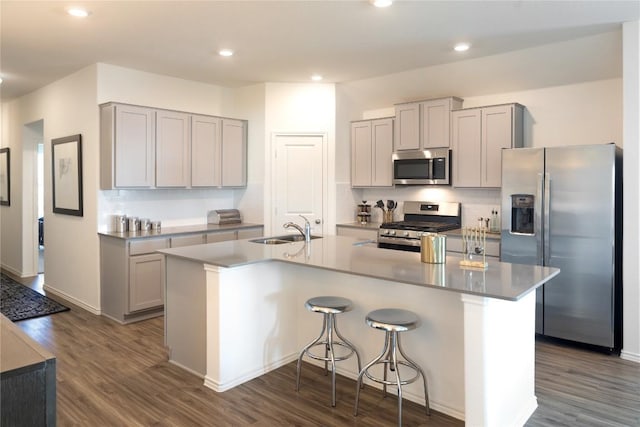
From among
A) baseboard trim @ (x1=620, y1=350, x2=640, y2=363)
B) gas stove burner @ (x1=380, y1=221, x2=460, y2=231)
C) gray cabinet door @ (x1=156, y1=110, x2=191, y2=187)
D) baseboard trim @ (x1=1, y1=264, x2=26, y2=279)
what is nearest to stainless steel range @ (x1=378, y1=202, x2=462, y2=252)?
gas stove burner @ (x1=380, y1=221, x2=460, y2=231)

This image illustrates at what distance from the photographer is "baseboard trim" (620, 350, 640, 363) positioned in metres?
3.54

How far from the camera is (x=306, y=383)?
10.3 feet

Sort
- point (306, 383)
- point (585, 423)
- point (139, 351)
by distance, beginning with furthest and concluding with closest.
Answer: point (139, 351) < point (306, 383) < point (585, 423)

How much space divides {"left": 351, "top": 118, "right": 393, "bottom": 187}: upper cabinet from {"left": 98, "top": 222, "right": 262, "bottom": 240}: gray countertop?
149cm

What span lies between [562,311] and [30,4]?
490cm

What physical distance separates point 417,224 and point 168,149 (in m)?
3.02

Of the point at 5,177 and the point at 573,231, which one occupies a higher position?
the point at 5,177

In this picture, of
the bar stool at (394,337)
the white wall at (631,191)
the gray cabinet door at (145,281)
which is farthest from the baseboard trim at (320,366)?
the white wall at (631,191)

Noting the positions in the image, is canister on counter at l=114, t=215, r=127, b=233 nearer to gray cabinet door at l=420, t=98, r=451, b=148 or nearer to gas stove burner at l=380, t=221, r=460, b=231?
gas stove burner at l=380, t=221, r=460, b=231

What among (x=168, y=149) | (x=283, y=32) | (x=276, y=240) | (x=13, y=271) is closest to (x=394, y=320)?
(x=276, y=240)

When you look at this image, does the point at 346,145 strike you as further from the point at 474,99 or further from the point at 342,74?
the point at 474,99

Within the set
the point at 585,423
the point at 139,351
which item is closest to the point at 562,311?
the point at 585,423

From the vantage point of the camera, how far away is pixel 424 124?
202 inches

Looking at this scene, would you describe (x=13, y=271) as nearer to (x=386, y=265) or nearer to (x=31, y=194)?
(x=31, y=194)
